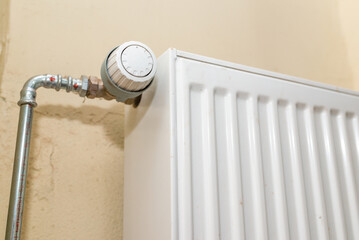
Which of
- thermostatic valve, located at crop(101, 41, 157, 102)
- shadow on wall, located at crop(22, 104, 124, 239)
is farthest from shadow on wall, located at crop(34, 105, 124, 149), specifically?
thermostatic valve, located at crop(101, 41, 157, 102)

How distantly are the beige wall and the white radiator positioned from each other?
48 mm

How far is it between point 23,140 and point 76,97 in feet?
0.43

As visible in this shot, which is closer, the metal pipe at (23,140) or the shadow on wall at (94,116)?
the metal pipe at (23,140)

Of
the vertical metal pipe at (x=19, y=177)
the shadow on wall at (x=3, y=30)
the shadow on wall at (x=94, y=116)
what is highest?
the shadow on wall at (x=3, y=30)

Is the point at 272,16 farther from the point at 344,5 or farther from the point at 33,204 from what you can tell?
the point at 33,204

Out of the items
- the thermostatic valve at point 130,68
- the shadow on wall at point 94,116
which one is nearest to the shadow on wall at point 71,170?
the shadow on wall at point 94,116

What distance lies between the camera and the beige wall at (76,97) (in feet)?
1.63

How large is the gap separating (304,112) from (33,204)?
0.43m

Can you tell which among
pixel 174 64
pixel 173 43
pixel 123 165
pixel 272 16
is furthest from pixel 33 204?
pixel 272 16

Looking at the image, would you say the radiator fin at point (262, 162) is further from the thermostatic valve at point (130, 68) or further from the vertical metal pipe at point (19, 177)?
the vertical metal pipe at point (19, 177)

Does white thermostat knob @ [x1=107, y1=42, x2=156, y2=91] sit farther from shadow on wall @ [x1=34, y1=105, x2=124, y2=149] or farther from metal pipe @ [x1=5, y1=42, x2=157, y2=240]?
shadow on wall @ [x1=34, y1=105, x2=124, y2=149]

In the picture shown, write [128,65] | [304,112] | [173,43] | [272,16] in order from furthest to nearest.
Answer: [272,16] → [173,43] → [304,112] → [128,65]

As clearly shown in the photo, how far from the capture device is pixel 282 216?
1.50ft

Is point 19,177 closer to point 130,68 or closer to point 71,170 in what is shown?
point 71,170
